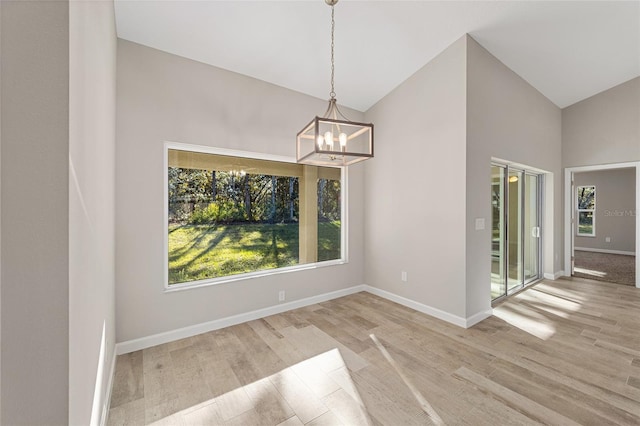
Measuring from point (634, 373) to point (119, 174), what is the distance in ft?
16.4

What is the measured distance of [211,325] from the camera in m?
3.12

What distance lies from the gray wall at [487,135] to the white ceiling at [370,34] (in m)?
0.29

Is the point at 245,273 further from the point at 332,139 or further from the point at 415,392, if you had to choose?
the point at 415,392

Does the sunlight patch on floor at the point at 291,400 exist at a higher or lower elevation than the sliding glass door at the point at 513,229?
lower

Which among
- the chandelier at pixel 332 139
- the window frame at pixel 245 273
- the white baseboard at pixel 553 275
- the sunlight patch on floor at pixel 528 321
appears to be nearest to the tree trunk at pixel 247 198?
the window frame at pixel 245 273

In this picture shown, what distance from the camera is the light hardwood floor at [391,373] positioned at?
1887mm

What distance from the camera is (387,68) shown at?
12.0ft

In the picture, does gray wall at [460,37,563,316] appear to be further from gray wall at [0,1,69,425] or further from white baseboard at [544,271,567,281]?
gray wall at [0,1,69,425]

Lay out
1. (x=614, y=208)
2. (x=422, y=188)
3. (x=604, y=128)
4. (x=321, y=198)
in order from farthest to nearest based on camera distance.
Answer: (x=614, y=208), (x=604, y=128), (x=321, y=198), (x=422, y=188)

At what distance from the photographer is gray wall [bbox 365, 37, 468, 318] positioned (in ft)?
10.7

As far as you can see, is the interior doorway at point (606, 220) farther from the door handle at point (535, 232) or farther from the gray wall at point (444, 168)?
the gray wall at point (444, 168)

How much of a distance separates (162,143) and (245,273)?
5.87 feet

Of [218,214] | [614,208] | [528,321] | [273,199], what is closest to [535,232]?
[528,321]

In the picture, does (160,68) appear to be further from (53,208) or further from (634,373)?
(634,373)
